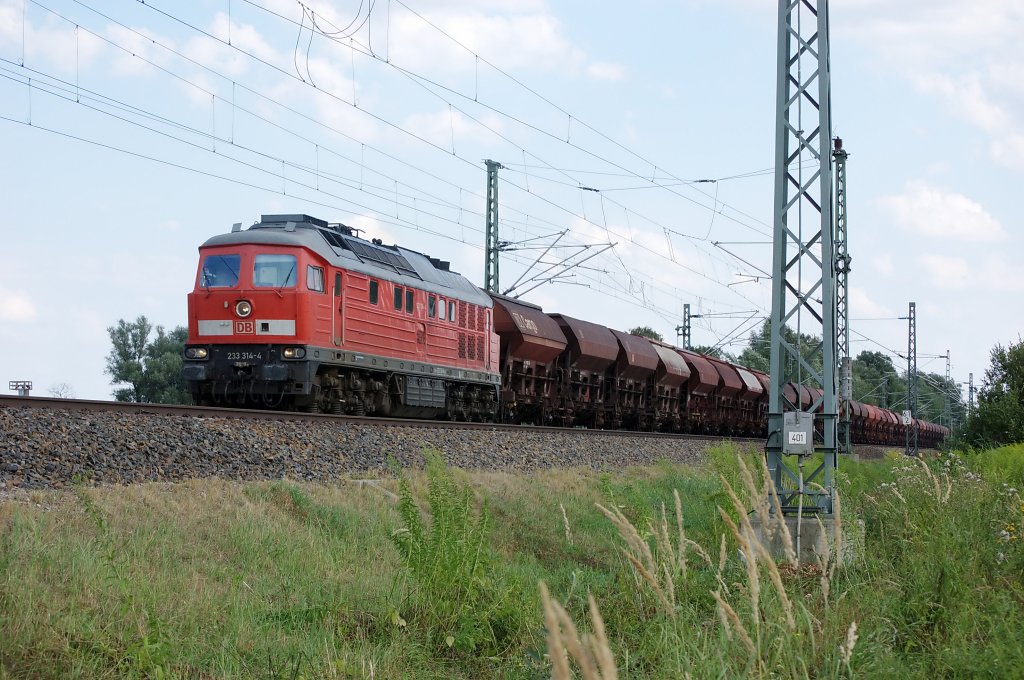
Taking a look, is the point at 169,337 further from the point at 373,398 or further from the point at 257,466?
the point at 257,466

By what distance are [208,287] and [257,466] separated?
7.32m

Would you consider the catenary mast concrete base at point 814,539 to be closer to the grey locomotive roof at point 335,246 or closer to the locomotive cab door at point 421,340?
the grey locomotive roof at point 335,246

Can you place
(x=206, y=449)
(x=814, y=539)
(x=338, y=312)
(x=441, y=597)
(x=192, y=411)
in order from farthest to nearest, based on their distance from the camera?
1. (x=338, y=312)
2. (x=192, y=411)
3. (x=206, y=449)
4. (x=814, y=539)
5. (x=441, y=597)

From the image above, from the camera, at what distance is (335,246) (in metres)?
20.5

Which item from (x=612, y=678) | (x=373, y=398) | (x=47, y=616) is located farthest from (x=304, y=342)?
(x=612, y=678)

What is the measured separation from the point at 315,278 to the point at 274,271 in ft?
2.52

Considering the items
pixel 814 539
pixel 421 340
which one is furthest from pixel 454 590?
pixel 421 340

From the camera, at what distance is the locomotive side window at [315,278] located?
759 inches

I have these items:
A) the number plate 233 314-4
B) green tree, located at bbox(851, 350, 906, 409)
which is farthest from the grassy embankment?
green tree, located at bbox(851, 350, 906, 409)

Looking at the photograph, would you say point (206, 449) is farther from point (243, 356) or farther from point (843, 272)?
point (843, 272)

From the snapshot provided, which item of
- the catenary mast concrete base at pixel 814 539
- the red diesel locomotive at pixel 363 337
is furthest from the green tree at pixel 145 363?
the catenary mast concrete base at pixel 814 539

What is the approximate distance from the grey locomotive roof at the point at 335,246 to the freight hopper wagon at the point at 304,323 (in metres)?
0.03

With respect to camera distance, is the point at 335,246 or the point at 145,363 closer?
the point at 335,246

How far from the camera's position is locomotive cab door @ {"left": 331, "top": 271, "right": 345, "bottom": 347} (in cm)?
1977
